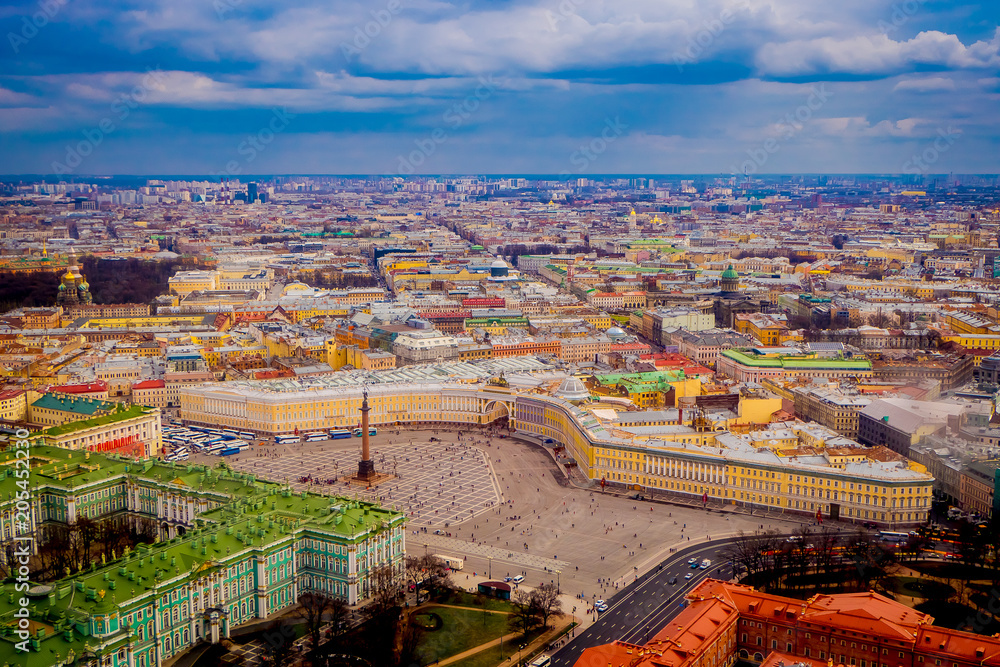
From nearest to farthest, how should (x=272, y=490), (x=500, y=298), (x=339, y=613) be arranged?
(x=339, y=613), (x=272, y=490), (x=500, y=298)

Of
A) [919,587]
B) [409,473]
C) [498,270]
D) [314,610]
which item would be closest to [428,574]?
[314,610]

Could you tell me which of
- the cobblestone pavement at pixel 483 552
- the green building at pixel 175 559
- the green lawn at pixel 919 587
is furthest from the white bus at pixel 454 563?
the green lawn at pixel 919 587

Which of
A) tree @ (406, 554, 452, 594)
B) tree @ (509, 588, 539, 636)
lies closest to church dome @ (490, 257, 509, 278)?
tree @ (406, 554, 452, 594)

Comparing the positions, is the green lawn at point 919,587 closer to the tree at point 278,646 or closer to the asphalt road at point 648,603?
the asphalt road at point 648,603

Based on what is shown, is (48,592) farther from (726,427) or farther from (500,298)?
(500,298)

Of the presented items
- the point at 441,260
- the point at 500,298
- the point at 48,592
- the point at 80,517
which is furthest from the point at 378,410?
the point at 441,260
